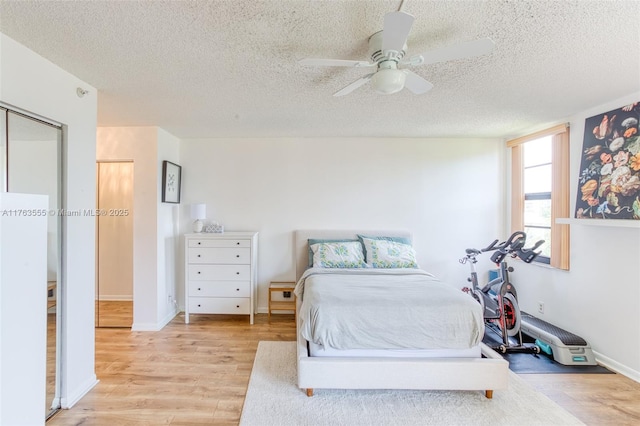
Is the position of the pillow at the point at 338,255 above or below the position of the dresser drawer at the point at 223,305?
above

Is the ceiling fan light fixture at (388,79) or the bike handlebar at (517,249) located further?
the bike handlebar at (517,249)

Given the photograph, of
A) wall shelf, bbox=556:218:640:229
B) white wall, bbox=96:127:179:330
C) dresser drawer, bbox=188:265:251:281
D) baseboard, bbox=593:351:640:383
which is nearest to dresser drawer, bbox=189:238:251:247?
dresser drawer, bbox=188:265:251:281

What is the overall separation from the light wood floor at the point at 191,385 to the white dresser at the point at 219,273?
35 centimetres

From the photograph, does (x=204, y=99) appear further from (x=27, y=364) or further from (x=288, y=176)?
(x=27, y=364)

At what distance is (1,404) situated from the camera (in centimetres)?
94

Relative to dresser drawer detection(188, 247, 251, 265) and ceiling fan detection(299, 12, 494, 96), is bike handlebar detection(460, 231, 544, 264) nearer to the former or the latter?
ceiling fan detection(299, 12, 494, 96)

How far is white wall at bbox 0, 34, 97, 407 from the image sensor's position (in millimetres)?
Result: 1805

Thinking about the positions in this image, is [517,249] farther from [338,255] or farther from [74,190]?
[74,190]

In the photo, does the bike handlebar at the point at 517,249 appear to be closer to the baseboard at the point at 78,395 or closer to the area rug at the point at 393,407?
the area rug at the point at 393,407

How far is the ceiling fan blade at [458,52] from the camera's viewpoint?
1341 mm

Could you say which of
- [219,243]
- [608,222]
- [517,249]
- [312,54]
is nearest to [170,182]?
[219,243]

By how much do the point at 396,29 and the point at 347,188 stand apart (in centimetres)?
270

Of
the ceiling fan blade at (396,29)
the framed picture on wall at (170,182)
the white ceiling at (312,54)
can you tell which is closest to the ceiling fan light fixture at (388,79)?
the ceiling fan blade at (396,29)

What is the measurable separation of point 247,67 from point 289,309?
290 cm
